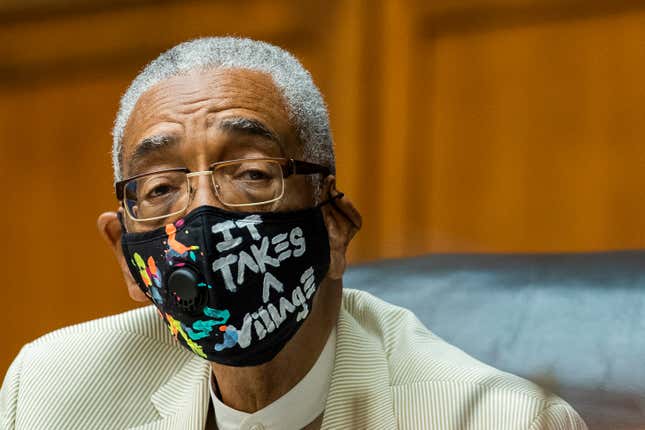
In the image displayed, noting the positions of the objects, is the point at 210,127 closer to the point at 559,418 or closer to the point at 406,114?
the point at 406,114

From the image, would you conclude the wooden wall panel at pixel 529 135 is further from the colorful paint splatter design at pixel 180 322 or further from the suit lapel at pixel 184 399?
the suit lapel at pixel 184 399

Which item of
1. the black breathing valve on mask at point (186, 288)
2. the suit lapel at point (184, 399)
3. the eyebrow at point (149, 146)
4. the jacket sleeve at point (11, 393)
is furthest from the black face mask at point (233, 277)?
the jacket sleeve at point (11, 393)

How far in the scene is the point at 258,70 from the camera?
1.23m

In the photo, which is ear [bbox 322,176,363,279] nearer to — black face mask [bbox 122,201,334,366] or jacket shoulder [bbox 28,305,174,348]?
black face mask [bbox 122,201,334,366]

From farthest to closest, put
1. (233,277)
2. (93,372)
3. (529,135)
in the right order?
(93,372), (233,277), (529,135)

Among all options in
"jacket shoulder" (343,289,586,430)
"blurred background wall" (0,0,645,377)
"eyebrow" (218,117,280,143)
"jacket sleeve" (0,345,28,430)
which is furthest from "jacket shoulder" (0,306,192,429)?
"eyebrow" (218,117,280,143)

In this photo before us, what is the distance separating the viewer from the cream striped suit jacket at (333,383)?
1119 mm

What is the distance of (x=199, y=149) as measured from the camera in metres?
1.15

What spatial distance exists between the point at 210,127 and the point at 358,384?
1.37 ft

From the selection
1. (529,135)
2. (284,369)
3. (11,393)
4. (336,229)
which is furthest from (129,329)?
(529,135)

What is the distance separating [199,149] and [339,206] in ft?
0.68

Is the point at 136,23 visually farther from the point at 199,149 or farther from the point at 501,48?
the point at 501,48

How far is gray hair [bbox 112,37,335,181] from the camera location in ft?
3.93

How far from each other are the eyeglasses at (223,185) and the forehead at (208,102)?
0.05 meters
